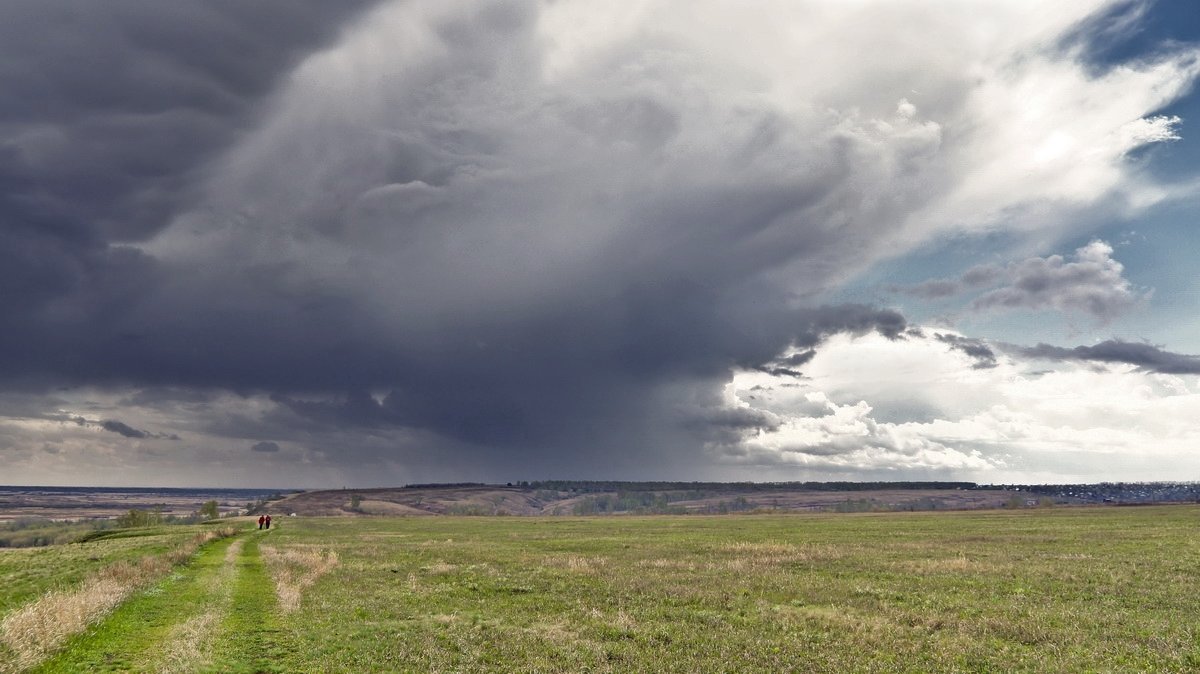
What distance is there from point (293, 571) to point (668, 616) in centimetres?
2838

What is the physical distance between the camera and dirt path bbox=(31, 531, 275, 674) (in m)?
21.1

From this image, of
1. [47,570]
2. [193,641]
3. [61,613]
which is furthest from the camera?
[47,570]

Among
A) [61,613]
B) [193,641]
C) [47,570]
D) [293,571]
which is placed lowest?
[47,570]

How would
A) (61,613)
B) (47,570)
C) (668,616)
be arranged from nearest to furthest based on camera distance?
(61,613) → (668,616) → (47,570)

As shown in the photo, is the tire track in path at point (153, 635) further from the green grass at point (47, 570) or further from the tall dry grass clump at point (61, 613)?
the green grass at point (47, 570)

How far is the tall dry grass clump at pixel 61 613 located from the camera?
21.5 m

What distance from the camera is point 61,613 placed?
25.4m

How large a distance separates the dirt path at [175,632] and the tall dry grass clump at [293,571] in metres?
0.86

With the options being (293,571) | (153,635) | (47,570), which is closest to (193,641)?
(153,635)

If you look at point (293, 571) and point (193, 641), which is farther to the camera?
point (293, 571)

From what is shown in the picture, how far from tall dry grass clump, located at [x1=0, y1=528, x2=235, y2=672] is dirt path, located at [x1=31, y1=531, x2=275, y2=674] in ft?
1.55

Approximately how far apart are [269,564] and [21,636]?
97.7 feet

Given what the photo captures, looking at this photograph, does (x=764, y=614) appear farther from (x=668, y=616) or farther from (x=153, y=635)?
(x=153, y=635)

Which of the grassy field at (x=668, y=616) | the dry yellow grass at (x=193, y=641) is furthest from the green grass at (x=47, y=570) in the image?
the dry yellow grass at (x=193, y=641)
